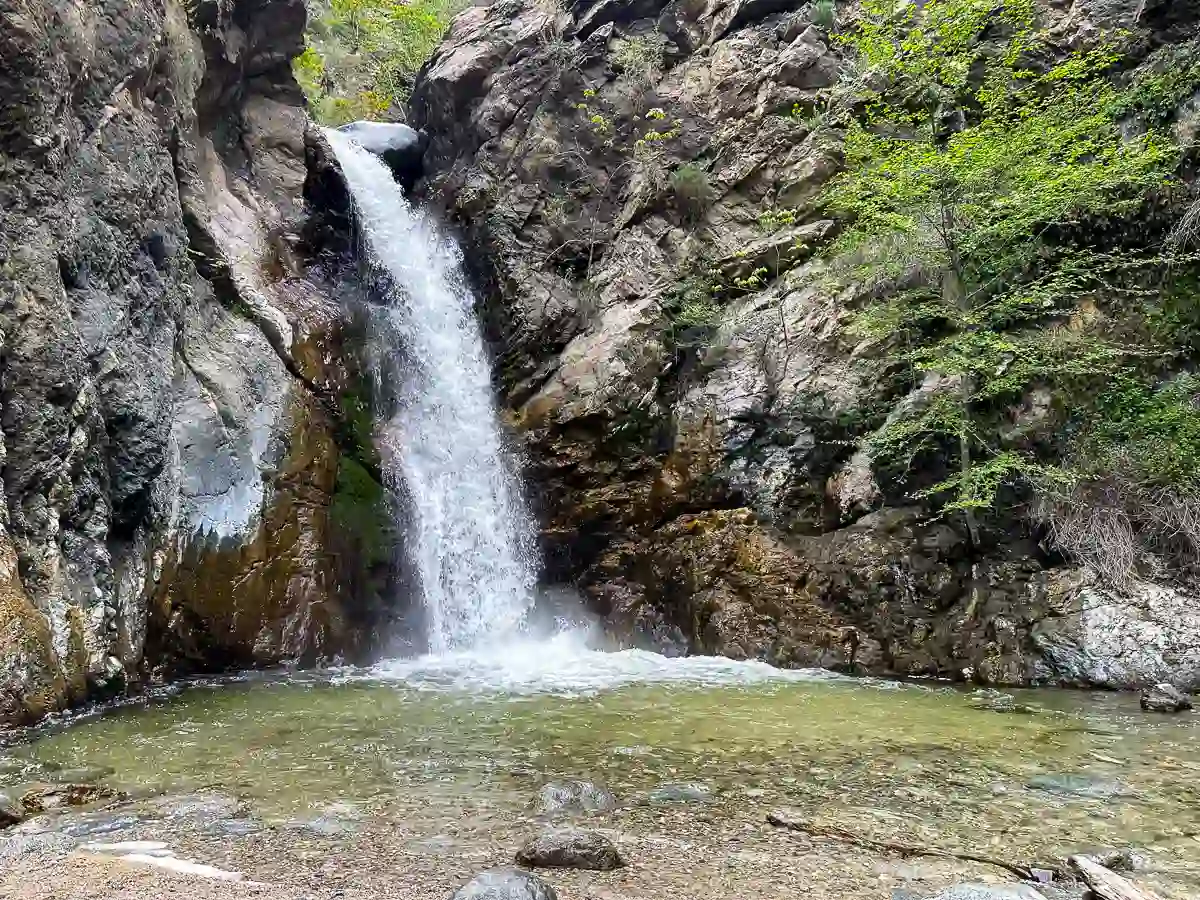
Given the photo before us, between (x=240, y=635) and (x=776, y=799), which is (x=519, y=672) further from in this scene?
(x=776, y=799)

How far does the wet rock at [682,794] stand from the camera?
475 cm

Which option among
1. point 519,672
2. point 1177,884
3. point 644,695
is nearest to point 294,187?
point 519,672

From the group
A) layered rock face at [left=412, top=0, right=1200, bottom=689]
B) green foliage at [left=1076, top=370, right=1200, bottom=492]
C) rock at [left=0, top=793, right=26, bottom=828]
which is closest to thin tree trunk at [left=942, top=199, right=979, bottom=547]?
layered rock face at [left=412, top=0, right=1200, bottom=689]

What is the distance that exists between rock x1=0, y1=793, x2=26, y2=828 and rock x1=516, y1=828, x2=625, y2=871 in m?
2.92

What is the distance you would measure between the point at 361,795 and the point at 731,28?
1665cm

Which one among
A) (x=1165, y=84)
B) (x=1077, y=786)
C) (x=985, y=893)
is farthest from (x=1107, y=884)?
(x=1165, y=84)

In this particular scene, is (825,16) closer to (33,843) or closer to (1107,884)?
(1107,884)

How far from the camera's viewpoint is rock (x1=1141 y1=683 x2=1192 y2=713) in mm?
7055

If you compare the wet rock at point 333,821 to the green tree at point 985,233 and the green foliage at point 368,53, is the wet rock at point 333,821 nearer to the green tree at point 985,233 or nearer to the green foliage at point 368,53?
the green tree at point 985,233

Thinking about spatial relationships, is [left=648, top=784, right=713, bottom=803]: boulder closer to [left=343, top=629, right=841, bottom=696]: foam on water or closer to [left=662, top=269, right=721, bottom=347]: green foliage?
[left=343, top=629, right=841, bottom=696]: foam on water

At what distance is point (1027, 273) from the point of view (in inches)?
438

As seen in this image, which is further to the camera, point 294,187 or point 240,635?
point 294,187

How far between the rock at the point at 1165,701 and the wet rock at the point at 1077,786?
2707mm

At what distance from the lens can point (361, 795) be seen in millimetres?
4863
